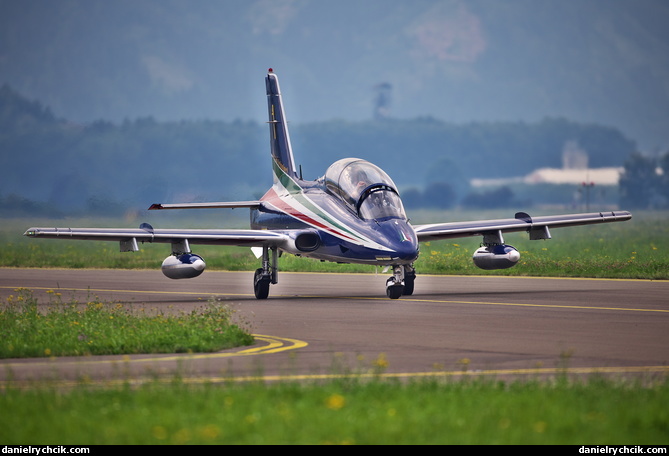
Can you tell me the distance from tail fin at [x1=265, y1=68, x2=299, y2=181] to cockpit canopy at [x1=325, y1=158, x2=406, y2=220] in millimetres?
5049

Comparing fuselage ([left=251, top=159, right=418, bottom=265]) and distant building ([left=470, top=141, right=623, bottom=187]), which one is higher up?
distant building ([left=470, top=141, right=623, bottom=187])

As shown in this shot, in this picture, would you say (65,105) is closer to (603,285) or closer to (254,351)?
(603,285)

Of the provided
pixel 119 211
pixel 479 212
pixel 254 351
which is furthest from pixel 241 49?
pixel 254 351

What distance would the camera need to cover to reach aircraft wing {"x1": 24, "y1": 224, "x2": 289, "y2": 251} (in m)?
28.5

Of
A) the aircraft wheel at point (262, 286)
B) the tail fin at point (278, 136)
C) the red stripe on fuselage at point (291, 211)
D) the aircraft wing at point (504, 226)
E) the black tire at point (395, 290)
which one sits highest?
the tail fin at point (278, 136)

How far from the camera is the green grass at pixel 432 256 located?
125ft

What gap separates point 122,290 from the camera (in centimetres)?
3297

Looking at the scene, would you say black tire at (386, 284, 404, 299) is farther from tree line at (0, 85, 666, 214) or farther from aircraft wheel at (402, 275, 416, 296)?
tree line at (0, 85, 666, 214)

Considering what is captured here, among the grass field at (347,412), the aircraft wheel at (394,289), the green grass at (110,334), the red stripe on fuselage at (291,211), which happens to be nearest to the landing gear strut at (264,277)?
the red stripe on fuselage at (291,211)

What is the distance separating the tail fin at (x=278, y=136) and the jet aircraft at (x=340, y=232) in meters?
2.25

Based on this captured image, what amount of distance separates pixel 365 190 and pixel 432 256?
681 inches

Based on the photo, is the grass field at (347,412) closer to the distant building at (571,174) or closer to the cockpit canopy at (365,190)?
the cockpit canopy at (365,190)

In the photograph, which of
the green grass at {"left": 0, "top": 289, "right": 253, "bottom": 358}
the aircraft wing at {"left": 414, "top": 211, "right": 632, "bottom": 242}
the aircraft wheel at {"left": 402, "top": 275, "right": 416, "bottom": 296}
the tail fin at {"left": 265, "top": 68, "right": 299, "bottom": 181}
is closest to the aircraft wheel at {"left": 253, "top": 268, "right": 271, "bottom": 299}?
the aircraft wheel at {"left": 402, "top": 275, "right": 416, "bottom": 296}

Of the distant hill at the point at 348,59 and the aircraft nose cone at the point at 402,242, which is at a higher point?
the distant hill at the point at 348,59
